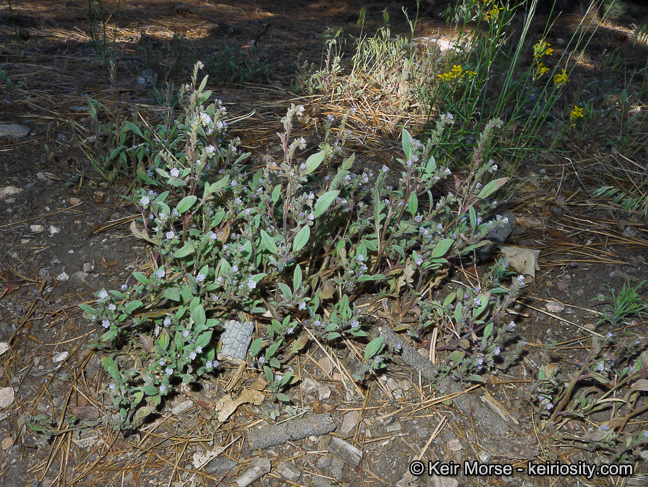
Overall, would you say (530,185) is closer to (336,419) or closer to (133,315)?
(336,419)

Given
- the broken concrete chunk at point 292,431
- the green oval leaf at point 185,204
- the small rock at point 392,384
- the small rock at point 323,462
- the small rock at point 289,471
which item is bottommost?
the small rock at point 289,471

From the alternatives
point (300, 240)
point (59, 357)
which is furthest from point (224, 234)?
point (59, 357)

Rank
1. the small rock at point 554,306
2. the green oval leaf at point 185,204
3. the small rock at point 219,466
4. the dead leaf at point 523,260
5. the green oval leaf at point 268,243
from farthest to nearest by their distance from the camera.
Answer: the dead leaf at point 523,260
the small rock at point 554,306
the green oval leaf at point 185,204
the green oval leaf at point 268,243
the small rock at point 219,466

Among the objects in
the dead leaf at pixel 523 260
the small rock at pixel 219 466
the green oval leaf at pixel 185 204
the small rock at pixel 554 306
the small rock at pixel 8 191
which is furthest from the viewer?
the small rock at pixel 8 191

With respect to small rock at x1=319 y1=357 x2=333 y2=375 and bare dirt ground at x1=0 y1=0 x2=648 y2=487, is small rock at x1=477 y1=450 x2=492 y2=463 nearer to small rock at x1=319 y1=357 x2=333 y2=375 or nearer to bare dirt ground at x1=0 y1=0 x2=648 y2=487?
bare dirt ground at x1=0 y1=0 x2=648 y2=487

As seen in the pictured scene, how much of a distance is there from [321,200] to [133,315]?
3.09 ft

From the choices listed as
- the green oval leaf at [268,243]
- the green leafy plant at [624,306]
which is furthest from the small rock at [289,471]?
the green leafy plant at [624,306]

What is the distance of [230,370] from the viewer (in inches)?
78.4

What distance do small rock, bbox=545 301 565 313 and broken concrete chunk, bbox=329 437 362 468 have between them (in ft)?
4.02

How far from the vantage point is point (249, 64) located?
150 inches

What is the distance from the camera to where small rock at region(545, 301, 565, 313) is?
233cm

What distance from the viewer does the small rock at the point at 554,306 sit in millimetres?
2332

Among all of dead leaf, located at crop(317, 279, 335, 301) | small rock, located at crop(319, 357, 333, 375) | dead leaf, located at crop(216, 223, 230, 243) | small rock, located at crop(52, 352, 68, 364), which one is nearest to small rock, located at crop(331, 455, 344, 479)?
small rock, located at crop(319, 357, 333, 375)

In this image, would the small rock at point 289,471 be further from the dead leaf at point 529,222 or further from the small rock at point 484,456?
the dead leaf at point 529,222
